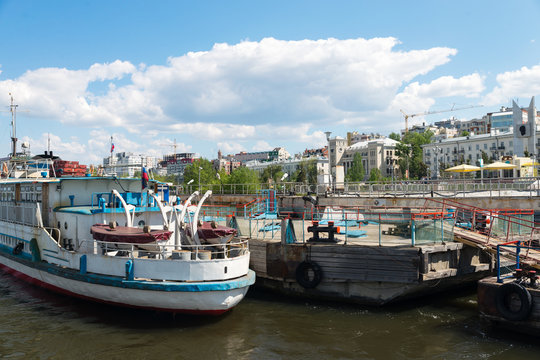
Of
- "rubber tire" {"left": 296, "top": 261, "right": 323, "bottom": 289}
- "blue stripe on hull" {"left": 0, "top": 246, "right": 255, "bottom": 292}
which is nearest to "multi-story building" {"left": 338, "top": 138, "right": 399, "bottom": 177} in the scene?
"rubber tire" {"left": 296, "top": 261, "right": 323, "bottom": 289}

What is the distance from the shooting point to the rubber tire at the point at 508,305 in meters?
12.1

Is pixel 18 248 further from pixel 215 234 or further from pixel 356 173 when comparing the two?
pixel 356 173

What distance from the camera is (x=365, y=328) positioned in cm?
1363

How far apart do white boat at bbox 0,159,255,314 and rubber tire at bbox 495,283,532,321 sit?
8069 millimetres

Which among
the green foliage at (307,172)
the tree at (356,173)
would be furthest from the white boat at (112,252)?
the tree at (356,173)

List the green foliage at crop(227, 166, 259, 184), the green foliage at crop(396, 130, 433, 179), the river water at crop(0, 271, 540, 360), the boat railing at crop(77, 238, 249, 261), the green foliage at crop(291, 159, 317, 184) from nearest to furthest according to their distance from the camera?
the river water at crop(0, 271, 540, 360) → the boat railing at crop(77, 238, 249, 261) → the green foliage at crop(227, 166, 259, 184) → the green foliage at crop(396, 130, 433, 179) → the green foliage at crop(291, 159, 317, 184)

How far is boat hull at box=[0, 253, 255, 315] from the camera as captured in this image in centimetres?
1341

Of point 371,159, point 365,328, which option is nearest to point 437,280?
point 365,328

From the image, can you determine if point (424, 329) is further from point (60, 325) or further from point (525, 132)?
point (525, 132)

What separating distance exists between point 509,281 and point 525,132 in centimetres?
4258

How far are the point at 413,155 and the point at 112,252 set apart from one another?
11709 centimetres

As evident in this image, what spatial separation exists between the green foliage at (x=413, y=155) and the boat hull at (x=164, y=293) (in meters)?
94.9

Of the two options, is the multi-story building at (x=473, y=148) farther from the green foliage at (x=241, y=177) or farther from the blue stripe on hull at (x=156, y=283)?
the blue stripe on hull at (x=156, y=283)

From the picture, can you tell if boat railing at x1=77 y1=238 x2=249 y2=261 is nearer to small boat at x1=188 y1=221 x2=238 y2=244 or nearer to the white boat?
the white boat
